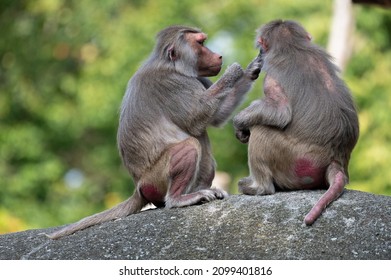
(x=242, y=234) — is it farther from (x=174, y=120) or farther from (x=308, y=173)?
(x=174, y=120)

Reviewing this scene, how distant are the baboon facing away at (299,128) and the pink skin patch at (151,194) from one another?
80cm

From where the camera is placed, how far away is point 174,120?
7.60m

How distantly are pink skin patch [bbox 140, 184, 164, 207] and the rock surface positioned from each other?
17cm

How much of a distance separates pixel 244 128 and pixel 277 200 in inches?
29.3

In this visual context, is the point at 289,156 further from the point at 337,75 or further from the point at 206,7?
the point at 206,7

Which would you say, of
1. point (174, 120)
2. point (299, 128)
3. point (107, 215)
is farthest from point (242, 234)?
point (107, 215)

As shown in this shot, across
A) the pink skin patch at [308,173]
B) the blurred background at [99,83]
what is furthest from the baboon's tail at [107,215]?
the blurred background at [99,83]

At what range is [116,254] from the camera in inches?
273

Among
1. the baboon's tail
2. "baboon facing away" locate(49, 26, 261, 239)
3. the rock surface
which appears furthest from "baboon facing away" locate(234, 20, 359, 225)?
the baboon's tail

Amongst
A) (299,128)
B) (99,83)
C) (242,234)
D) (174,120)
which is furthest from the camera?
(99,83)

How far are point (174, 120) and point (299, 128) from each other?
1.17 meters

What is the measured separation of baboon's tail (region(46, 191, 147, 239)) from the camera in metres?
7.54

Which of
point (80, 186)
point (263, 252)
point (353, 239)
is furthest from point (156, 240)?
point (80, 186)

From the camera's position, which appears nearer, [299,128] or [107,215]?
[299,128]
